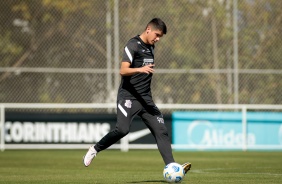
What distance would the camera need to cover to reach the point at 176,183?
1077 cm

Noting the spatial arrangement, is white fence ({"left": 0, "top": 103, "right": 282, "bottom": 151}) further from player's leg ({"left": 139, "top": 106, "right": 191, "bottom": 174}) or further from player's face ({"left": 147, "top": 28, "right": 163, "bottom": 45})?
player's face ({"left": 147, "top": 28, "right": 163, "bottom": 45})

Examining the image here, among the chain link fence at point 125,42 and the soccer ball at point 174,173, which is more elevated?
the chain link fence at point 125,42

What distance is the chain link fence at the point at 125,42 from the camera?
23203 mm

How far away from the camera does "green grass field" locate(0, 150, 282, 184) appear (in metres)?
11.5

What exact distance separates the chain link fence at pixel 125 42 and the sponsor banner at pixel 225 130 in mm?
1511

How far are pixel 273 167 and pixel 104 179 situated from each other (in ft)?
13.3

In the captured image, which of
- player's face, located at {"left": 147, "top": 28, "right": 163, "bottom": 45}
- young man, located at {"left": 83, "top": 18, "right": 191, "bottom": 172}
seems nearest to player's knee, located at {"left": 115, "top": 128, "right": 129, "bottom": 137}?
young man, located at {"left": 83, "top": 18, "right": 191, "bottom": 172}

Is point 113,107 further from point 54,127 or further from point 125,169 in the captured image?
point 125,169

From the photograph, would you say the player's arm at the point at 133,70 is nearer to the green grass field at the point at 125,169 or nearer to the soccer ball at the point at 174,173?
the soccer ball at the point at 174,173

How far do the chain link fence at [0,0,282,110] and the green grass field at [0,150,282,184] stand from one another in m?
4.08

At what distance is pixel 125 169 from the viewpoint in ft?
46.5

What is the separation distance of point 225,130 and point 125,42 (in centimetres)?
416

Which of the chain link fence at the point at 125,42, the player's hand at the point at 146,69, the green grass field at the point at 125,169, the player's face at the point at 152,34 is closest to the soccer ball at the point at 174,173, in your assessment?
the green grass field at the point at 125,169

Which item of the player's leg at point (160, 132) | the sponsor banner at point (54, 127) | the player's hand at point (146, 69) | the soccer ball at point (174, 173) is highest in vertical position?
the sponsor banner at point (54, 127)
